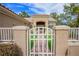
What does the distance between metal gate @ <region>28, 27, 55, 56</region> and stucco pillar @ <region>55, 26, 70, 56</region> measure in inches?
2.0

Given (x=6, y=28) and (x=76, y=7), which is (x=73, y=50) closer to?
(x=76, y=7)

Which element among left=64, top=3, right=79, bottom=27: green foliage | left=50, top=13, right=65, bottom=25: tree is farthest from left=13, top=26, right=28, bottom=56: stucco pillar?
left=64, top=3, right=79, bottom=27: green foliage

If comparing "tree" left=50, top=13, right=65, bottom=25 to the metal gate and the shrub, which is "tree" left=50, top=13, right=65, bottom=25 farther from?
the shrub

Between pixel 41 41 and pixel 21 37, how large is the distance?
26 cm

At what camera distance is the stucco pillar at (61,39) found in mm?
1929

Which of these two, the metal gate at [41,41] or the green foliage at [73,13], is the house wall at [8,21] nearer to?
the metal gate at [41,41]

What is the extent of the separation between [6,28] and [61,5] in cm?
74

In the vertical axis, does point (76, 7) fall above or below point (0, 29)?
above

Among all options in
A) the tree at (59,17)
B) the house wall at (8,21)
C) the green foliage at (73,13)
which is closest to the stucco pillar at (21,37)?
the house wall at (8,21)

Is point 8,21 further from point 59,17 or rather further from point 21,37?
point 59,17

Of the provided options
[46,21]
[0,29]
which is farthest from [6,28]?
[46,21]

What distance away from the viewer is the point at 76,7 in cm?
195

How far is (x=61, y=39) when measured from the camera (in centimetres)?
194

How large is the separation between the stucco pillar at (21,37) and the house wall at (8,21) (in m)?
0.05
